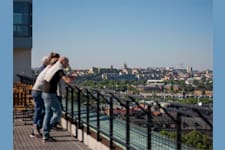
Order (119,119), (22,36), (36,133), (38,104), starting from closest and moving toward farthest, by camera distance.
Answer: (119,119), (38,104), (36,133), (22,36)

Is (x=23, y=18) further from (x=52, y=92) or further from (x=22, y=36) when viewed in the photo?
(x=52, y=92)

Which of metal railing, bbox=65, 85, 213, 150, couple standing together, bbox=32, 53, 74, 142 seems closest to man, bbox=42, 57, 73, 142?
couple standing together, bbox=32, 53, 74, 142

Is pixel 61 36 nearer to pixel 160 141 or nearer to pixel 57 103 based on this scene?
pixel 57 103

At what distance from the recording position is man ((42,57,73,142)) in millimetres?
5023

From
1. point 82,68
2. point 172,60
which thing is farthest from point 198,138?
point 172,60

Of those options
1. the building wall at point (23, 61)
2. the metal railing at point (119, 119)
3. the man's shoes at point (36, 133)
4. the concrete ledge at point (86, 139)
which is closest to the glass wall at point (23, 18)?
the building wall at point (23, 61)

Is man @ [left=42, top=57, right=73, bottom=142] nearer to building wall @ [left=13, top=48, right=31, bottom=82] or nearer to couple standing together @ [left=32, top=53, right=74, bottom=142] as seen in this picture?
couple standing together @ [left=32, top=53, right=74, bottom=142]

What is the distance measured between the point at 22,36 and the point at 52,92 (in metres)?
7.36

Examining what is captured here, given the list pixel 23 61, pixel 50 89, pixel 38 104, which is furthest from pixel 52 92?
pixel 23 61

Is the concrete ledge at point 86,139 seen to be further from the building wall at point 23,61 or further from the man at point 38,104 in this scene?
the building wall at point 23,61

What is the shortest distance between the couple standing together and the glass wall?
6951mm

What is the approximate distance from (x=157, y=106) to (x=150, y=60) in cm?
439

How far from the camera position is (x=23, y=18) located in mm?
12633

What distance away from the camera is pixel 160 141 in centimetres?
338
